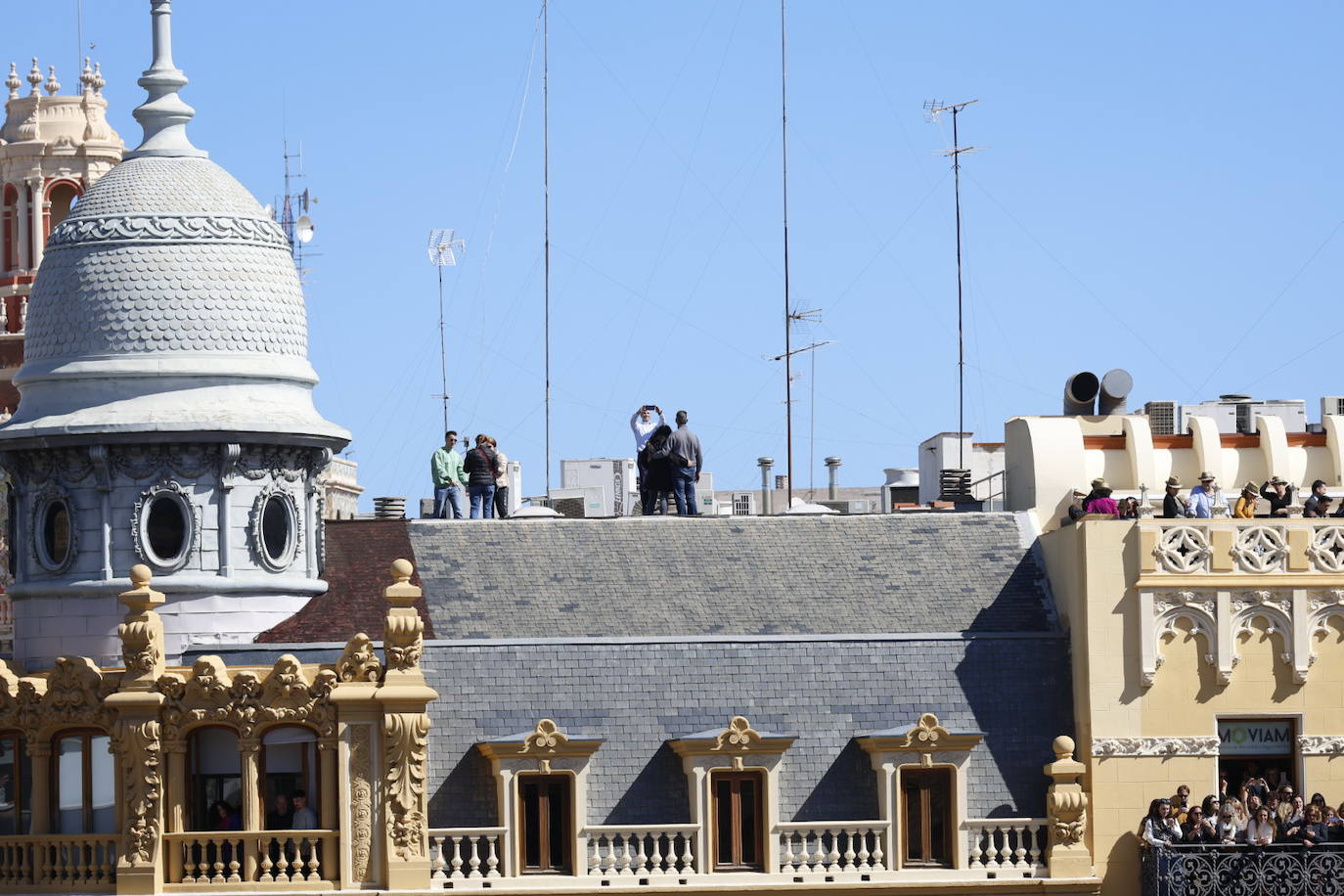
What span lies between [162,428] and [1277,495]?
19.2m

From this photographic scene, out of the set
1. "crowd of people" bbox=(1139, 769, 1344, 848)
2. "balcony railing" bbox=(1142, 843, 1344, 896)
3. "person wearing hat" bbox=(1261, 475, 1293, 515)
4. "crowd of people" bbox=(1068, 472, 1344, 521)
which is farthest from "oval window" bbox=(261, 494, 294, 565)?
"person wearing hat" bbox=(1261, 475, 1293, 515)

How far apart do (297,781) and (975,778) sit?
1126cm

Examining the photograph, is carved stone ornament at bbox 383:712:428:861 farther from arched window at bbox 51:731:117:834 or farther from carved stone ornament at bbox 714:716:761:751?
carved stone ornament at bbox 714:716:761:751

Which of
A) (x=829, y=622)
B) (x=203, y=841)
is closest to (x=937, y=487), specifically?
(x=829, y=622)

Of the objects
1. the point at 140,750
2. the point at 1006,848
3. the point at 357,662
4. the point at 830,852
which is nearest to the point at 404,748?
the point at 357,662

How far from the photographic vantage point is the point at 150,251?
5569cm

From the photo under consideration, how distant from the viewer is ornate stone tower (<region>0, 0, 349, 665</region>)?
2175 inches

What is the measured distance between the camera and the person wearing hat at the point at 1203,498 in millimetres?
55656

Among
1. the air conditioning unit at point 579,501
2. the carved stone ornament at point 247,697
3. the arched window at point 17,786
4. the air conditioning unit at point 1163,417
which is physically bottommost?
the arched window at point 17,786

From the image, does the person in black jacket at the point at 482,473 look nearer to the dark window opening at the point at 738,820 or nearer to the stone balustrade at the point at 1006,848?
the dark window opening at the point at 738,820

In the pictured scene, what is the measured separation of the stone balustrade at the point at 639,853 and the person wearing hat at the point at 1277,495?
11.7m

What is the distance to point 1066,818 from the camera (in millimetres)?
53812

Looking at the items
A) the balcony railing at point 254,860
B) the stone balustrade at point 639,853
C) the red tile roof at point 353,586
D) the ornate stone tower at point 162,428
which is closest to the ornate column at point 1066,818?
the stone balustrade at point 639,853

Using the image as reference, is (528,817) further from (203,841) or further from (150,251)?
(150,251)
